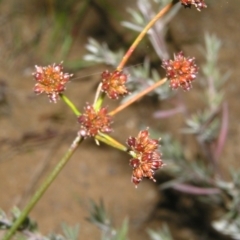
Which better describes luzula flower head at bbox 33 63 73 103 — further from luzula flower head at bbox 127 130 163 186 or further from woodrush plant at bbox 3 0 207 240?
luzula flower head at bbox 127 130 163 186

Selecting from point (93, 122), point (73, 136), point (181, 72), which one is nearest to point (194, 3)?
point (181, 72)

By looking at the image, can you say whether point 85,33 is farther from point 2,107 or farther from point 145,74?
point 145,74

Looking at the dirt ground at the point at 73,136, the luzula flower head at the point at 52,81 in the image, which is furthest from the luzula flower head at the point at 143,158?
the dirt ground at the point at 73,136

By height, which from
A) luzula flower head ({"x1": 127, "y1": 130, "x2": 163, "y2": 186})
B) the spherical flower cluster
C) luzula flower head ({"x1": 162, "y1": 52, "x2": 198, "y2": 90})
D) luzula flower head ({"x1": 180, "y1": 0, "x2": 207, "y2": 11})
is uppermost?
luzula flower head ({"x1": 180, "y1": 0, "x2": 207, "y2": 11})

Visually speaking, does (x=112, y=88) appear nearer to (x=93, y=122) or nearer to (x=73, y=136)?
(x=93, y=122)

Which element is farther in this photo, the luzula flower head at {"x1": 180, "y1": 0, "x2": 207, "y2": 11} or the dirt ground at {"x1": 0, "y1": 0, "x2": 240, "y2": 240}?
the dirt ground at {"x1": 0, "y1": 0, "x2": 240, "y2": 240}

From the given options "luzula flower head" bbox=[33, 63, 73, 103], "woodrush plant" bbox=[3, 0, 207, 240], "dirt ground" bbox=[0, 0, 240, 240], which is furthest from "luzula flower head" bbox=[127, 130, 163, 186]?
"dirt ground" bbox=[0, 0, 240, 240]
